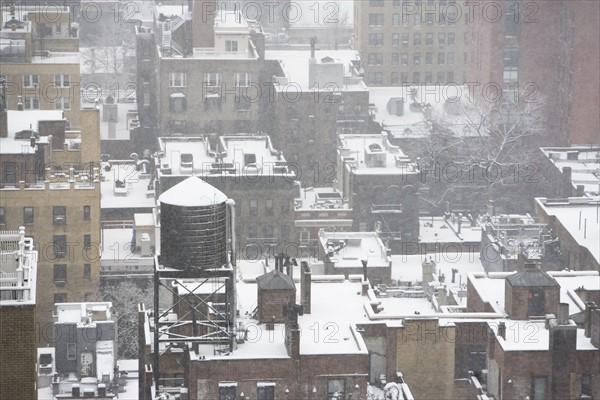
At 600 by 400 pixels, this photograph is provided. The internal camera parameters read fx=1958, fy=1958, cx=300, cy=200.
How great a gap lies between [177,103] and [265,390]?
235ft

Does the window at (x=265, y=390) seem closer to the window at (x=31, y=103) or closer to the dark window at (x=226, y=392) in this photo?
the dark window at (x=226, y=392)

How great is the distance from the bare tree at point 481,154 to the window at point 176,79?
648 inches

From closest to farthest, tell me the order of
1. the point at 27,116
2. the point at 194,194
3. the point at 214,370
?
1. the point at 194,194
2. the point at 214,370
3. the point at 27,116

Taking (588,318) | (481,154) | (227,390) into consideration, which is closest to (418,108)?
(481,154)

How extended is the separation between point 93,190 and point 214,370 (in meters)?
36.8

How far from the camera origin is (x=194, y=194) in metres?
53.9

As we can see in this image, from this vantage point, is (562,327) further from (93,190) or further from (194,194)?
(93,190)

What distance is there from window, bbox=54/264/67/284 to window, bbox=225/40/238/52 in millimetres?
40334

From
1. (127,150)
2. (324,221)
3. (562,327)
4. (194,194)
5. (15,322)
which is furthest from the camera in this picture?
(127,150)

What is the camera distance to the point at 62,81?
11331cm

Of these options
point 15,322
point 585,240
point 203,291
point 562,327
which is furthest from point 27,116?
point 15,322

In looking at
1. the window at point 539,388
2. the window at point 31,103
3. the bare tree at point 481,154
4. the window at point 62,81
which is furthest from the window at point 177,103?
the window at point 539,388

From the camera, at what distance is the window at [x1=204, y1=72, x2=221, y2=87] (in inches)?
5069

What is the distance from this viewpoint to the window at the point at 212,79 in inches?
5069
